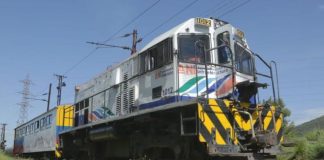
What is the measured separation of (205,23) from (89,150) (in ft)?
19.6

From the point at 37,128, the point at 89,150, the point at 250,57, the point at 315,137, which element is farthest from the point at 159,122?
the point at 37,128

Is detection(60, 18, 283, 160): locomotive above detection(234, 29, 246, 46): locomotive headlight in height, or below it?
below

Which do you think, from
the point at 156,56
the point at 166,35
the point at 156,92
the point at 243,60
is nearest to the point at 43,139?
the point at 156,92

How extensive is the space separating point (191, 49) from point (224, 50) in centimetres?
84

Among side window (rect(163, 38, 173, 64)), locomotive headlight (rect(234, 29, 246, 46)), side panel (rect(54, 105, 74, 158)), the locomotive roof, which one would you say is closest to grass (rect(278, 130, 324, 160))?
locomotive headlight (rect(234, 29, 246, 46))

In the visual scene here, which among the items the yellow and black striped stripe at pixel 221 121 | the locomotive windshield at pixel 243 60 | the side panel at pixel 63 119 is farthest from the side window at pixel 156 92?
the side panel at pixel 63 119

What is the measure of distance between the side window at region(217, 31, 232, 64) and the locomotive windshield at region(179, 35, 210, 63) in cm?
32

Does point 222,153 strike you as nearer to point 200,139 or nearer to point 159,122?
point 200,139

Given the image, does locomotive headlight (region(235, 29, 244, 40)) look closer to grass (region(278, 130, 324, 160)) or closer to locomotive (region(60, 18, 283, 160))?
locomotive (region(60, 18, 283, 160))

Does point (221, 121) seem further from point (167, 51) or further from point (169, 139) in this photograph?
point (167, 51)

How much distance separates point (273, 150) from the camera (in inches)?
318

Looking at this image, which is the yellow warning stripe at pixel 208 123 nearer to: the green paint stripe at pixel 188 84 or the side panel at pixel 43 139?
the green paint stripe at pixel 188 84

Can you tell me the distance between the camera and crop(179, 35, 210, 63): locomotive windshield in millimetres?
8648

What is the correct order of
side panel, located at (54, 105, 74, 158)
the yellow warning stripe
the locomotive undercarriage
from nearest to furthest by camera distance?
1. the yellow warning stripe
2. the locomotive undercarriage
3. side panel, located at (54, 105, 74, 158)
